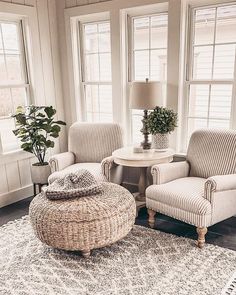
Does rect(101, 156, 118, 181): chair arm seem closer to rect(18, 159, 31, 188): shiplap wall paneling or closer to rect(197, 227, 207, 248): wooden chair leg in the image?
rect(197, 227, 207, 248): wooden chair leg

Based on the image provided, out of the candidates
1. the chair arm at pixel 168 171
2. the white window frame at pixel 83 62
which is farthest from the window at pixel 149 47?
the chair arm at pixel 168 171

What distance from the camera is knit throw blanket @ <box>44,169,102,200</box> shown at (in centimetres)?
241

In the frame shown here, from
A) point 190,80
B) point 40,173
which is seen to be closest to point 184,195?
point 190,80

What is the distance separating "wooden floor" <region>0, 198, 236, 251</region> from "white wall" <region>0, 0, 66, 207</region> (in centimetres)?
31

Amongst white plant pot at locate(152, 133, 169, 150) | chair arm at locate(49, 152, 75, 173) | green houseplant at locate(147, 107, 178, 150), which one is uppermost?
green houseplant at locate(147, 107, 178, 150)

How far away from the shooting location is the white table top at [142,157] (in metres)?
2.92

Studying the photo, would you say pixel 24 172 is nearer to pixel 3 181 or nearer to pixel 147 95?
pixel 3 181

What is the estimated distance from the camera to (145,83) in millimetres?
2977

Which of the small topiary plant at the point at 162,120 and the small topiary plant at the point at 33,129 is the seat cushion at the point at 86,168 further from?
the small topiary plant at the point at 162,120

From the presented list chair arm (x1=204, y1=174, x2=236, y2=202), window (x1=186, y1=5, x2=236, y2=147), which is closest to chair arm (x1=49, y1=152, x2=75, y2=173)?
window (x1=186, y1=5, x2=236, y2=147)

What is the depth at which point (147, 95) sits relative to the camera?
117 inches

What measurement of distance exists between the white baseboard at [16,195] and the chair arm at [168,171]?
1.85m

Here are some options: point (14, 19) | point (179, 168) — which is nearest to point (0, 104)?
point (14, 19)

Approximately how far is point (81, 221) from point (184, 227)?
1.20 m
